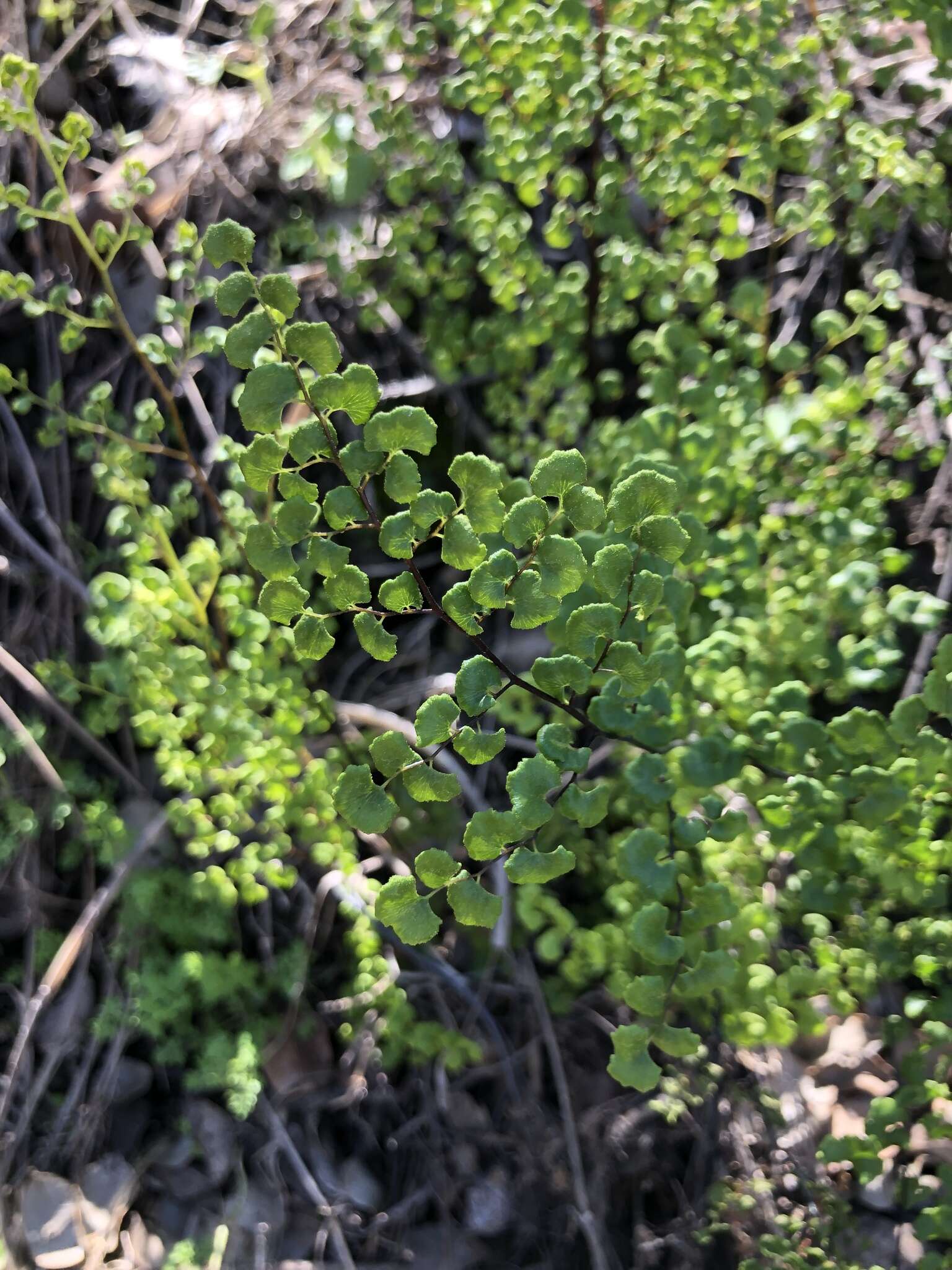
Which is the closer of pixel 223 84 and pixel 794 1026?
pixel 794 1026

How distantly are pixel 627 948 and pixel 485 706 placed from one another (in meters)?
0.84

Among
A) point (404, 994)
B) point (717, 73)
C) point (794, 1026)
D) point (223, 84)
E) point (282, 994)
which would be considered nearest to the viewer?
point (794, 1026)

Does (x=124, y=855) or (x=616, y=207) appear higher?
(x=616, y=207)

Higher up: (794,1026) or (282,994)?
(794,1026)

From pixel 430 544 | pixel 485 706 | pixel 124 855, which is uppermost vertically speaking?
pixel 485 706

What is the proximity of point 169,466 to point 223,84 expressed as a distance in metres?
1.07

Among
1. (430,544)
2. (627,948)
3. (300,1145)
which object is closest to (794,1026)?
(627,948)

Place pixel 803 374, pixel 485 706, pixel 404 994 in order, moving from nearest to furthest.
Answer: pixel 485 706 → pixel 404 994 → pixel 803 374

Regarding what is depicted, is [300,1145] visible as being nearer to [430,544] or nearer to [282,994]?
[282,994]

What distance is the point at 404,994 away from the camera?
6.23 feet

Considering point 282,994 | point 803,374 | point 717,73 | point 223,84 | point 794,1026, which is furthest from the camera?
point 223,84

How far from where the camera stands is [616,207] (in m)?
1.91

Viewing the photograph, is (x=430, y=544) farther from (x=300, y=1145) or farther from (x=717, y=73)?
(x=300, y=1145)

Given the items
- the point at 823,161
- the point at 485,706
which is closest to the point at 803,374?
the point at 823,161
